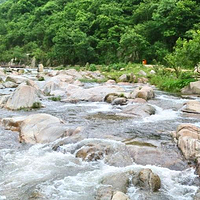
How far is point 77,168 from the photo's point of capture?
5.98m

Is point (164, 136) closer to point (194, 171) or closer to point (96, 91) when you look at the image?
point (194, 171)

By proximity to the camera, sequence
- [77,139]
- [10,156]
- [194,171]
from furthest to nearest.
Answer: [77,139]
[10,156]
[194,171]

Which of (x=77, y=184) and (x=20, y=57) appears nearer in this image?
(x=77, y=184)

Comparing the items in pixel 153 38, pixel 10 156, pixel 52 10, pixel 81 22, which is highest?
pixel 52 10

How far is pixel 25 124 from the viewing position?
838 centimetres

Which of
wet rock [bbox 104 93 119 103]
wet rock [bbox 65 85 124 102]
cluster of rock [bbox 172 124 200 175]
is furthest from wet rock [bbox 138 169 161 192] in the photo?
wet rock [bbox 65 85 124 102]

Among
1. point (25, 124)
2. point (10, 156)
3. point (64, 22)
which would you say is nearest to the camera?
point (10, 156)

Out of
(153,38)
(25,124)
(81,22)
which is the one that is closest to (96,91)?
(25,124)

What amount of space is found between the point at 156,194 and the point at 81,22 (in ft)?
145

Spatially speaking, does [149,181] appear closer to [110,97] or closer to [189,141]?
[189,141]

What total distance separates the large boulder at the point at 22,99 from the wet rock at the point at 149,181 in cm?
788

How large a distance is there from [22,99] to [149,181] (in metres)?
8.31

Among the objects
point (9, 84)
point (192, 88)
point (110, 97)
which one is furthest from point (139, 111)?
Result: point (9, 84)

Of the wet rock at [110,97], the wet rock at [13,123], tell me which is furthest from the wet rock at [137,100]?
the wet rock at [13,123]
